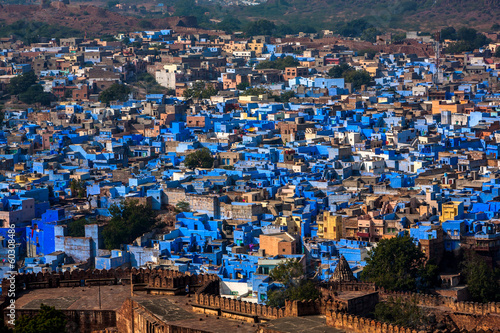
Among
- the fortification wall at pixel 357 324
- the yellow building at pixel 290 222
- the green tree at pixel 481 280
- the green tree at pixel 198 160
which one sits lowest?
the green tree at pixel 481 280

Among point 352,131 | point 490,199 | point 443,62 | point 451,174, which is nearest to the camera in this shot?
point 490,199

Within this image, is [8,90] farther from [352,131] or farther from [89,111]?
[352,131]

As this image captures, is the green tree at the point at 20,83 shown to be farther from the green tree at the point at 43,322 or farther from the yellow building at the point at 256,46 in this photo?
the green tree at the point at 43,322

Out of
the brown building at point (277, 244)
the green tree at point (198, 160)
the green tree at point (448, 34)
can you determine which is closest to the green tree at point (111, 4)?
the green tree at point (448, 34)

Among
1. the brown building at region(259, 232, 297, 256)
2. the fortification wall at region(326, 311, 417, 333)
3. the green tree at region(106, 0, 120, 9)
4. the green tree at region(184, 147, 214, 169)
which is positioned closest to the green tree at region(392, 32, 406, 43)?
the green tree at region(106, 0, 120, 9)

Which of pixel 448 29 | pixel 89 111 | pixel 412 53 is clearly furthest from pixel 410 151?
pixel 448 29

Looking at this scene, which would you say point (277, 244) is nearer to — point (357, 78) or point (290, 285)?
point (290, 285)

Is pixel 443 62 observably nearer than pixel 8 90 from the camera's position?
No
